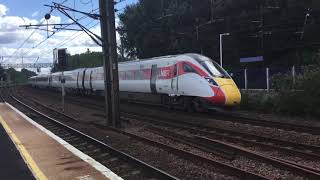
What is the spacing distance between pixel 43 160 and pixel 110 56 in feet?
31.6

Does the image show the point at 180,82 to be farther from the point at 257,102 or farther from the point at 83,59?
the point at 83,59

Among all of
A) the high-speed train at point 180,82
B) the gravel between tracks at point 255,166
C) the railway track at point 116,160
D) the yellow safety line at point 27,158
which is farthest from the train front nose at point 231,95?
the yellow safety line at point 27,158

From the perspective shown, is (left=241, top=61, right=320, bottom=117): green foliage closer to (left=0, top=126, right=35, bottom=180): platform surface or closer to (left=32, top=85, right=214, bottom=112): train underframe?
(left=32, top=85, right=214, bottom=112): train underframe

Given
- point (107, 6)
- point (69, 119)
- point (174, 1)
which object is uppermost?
point (174, 1)

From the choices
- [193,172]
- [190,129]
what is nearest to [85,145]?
[190,129]

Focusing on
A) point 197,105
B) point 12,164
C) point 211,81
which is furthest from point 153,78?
point 12,164

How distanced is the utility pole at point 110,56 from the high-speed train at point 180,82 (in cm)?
466

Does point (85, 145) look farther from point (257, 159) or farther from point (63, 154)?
point (257, 159)

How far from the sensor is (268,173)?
10.9 m

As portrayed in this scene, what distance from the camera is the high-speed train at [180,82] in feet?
80.5

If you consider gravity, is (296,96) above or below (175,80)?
below

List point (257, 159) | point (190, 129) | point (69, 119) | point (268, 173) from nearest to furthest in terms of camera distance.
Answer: point (268, 173) < point (257, 159) < point (190, 129) < point (69, 119)

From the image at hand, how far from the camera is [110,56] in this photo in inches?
858

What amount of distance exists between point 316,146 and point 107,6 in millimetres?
10721
